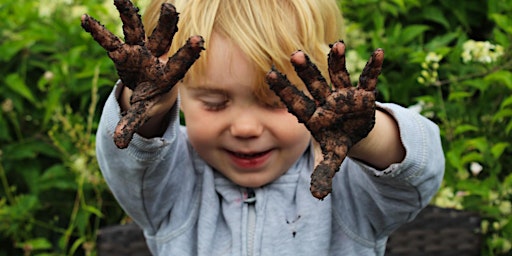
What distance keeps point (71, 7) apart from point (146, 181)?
1668mm

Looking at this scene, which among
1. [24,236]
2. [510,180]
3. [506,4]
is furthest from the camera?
[24,236]

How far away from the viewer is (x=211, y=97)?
1746 millimetres

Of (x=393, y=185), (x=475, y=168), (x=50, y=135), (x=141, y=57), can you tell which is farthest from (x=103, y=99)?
(x=141, y=57)

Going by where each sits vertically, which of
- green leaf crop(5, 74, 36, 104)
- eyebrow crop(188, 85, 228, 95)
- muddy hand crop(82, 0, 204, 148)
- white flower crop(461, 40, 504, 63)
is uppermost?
muddy hand crop(82, 0, 204, 148)

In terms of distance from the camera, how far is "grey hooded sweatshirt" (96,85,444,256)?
1.81 meters

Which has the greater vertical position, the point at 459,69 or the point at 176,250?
the point at 176,250

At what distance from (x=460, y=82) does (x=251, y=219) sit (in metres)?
1.14

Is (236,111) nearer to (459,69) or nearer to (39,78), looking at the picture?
(459,69)

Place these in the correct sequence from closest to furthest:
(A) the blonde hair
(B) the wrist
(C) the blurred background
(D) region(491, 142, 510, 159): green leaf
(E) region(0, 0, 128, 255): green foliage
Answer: (B) the wrist → (A) the blonde hair → (D) region(491, 142, 510, 159): green leaf → (C) the blurred background → (E) region(0, 0, 128, 255): green foliage

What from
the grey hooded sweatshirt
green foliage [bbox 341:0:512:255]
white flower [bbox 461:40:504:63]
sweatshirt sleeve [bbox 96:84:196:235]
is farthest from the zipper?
white flower [bbox 461:40:504:63]

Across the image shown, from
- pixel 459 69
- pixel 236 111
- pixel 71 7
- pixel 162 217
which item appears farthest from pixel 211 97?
pixel 71 7

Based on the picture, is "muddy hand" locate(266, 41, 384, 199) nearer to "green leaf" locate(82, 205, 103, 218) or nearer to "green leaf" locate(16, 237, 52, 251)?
"green leaf" locate(82, 205, 103, 218)

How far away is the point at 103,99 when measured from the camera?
3.05 metres

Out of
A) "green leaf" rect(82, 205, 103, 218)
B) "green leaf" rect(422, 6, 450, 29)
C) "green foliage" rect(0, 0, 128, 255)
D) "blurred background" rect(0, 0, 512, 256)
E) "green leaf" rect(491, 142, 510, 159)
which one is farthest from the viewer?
"green leaf" rect(422, 6, 450, 29)
